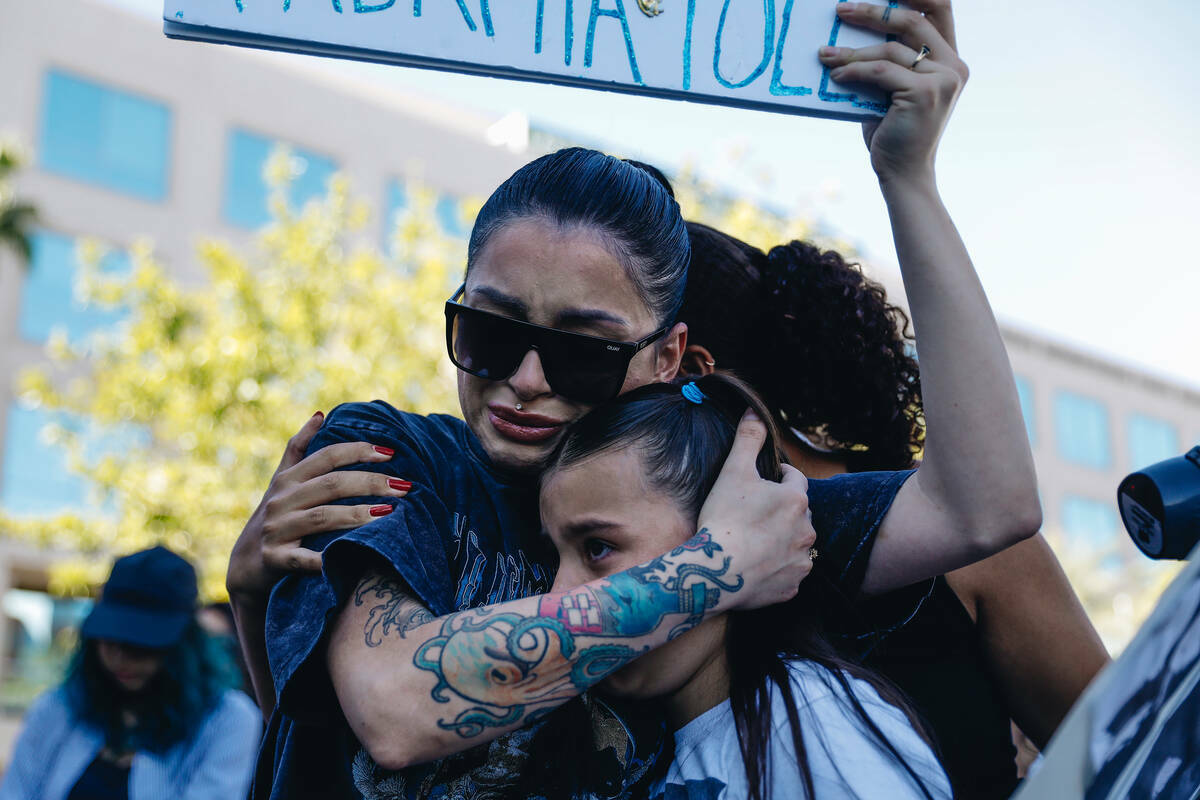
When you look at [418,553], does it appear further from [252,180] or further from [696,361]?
[252,180]

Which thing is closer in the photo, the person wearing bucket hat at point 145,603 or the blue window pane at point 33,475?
the person wearing bucket hat at point 145,603

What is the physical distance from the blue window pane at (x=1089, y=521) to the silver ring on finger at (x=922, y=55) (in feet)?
123

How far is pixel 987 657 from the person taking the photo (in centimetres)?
222

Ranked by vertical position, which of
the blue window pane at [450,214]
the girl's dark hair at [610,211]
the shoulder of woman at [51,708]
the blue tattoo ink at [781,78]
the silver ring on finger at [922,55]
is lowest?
the blue window pane at [450,214]

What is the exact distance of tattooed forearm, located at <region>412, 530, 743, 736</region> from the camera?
153cm

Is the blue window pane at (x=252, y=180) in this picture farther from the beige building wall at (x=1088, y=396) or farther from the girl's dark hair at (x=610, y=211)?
the girl's dark hair at (x=610, y=211)

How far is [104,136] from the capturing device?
23453 mm

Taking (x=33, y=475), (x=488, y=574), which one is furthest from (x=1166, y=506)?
(x=33, y=475)

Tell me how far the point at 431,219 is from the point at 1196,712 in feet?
45.8

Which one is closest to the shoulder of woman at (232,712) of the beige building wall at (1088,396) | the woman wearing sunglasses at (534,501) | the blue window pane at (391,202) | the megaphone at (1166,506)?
the woman wearing sunglasses at (534,501)

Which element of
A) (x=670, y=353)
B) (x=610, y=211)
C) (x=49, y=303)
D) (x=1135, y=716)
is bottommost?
(x=49, y=303)

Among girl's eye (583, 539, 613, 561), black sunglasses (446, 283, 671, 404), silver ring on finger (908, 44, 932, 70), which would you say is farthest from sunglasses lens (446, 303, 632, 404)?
silver ring on finger (908, 44, 932, 70)

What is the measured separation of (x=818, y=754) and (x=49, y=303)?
77.4 feet

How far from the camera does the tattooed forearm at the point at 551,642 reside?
1533 mm
